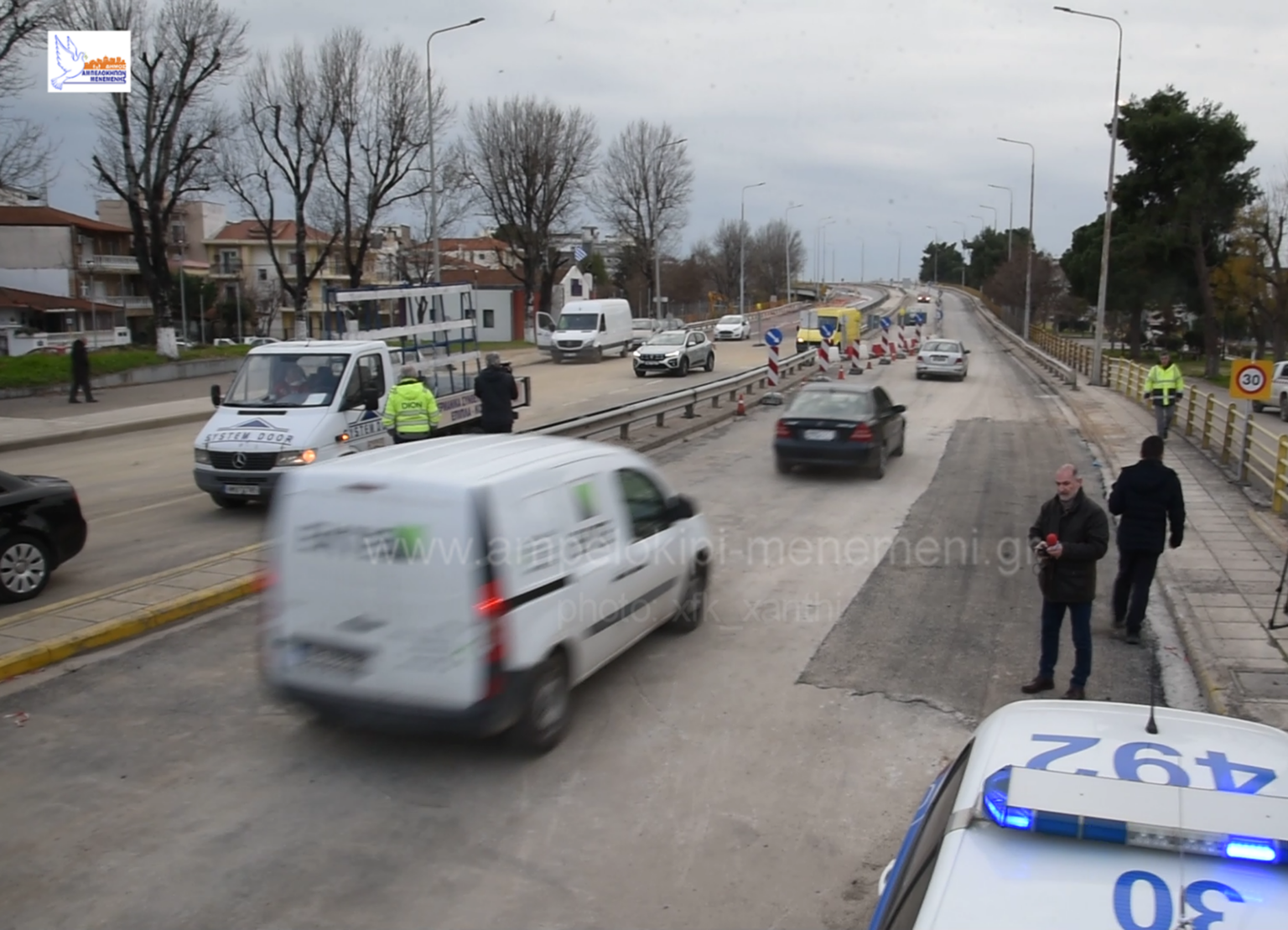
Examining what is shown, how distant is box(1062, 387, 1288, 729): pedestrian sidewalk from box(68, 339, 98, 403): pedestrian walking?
2393 cm

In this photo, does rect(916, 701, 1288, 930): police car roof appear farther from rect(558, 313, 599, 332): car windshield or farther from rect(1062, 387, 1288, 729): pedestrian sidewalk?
rect(558, 313, 599, 332): car windshield

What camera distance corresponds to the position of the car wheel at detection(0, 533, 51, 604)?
915cm

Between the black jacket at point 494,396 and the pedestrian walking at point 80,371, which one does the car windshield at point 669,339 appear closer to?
the pedestrian walking at point 80,371

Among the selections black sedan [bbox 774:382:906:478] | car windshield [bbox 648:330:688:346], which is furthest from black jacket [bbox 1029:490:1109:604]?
car windshield [bbox 648:330:688:346]

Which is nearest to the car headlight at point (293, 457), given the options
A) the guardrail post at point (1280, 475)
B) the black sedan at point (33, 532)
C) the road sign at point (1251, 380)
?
the black sedan at point (33, 532)

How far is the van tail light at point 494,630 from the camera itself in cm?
570

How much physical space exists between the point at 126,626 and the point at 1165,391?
18.1 metres

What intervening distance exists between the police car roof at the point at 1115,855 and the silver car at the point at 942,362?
112 ft

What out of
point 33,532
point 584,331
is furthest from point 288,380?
point 584,331

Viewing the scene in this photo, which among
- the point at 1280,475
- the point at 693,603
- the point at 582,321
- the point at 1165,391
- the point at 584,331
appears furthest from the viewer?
the point at 582,321

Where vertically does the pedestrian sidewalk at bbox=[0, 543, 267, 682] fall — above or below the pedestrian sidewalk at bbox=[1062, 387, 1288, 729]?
above

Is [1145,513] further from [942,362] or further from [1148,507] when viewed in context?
[942,362]

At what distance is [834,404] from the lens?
16.2 m

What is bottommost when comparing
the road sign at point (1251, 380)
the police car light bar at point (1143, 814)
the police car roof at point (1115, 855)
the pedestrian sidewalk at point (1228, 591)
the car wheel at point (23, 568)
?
the pedestrian sidewalk at point (1228, 591)
